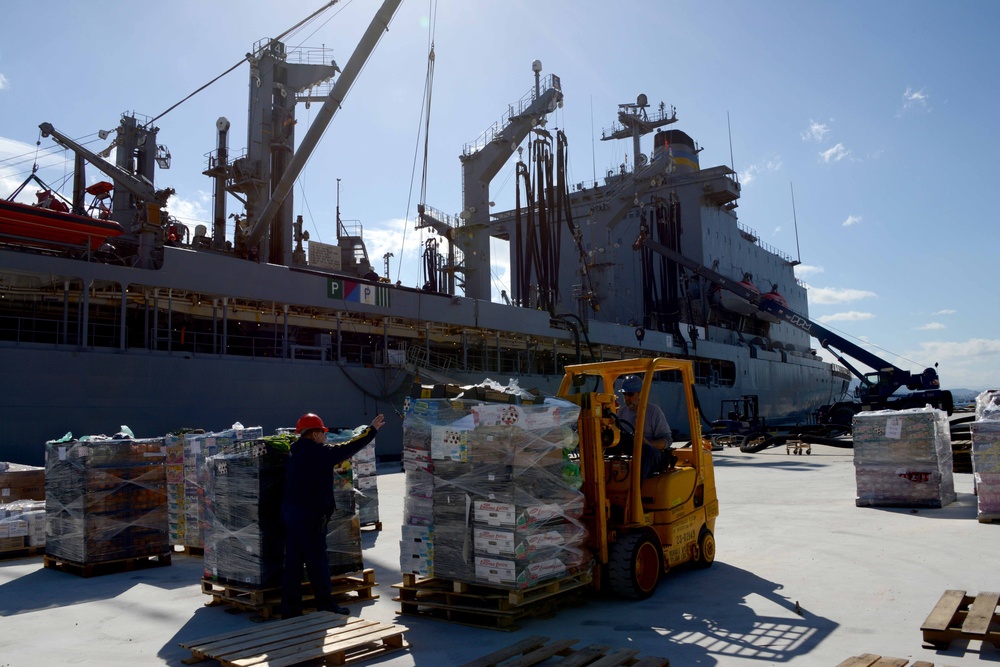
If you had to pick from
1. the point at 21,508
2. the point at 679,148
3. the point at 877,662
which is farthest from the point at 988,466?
the point at 679,148

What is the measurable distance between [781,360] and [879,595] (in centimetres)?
3980

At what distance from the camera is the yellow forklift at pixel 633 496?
5.22 metres

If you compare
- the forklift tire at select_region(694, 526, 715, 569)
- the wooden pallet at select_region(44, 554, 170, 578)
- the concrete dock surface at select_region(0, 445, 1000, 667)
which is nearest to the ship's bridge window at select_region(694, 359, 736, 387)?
the concrete dock surface at select_region(0, 445, 1000, 667)

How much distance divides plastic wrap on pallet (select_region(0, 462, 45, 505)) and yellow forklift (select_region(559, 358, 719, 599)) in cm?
723

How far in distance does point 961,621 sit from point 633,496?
216cm

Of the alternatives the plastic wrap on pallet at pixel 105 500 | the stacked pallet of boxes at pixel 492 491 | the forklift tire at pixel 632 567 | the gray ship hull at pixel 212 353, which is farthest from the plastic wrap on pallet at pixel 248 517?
the gray ship hull at pixel 212 353

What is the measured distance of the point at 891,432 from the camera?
31.1 feet

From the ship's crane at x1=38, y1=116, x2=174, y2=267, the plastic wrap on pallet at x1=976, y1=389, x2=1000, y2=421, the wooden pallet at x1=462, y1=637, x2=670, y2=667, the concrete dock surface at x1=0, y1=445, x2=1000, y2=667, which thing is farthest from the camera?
the ship's crane at x1=38, y1=116, x2=174, y2=267

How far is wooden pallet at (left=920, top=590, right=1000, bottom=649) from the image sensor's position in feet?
12.7

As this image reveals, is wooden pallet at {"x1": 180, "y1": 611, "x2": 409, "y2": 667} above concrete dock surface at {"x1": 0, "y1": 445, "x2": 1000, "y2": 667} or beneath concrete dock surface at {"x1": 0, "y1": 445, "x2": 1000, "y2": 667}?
above

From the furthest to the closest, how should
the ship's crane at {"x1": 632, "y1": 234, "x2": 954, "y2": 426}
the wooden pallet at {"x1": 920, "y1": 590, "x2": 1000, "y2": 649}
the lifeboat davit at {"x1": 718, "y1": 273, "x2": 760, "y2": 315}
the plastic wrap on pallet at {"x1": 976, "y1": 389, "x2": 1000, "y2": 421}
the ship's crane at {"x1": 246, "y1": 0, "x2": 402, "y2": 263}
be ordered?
the lifeboat davit at {"x1": 718, "y1": 273, "x2": 760, "y2": 315} < the ship's crane at {"x1": 632, "y1": 234, "x2": 954, "y2": 426} < the ship's crane at {"x1": 246, "y1": 0, "x2": 402, "y2": 263} < the plastic wrap on pallet at {"x1": 976, "y1": 389, "x2": 1000, "y2": 421} < the wooden pallet at {"x1": 920, "y1": 590, "x2": 1000, "y2": 649}

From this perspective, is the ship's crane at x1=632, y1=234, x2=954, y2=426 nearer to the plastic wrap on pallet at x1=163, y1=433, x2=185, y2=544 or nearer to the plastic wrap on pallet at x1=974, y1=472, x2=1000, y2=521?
the plastic wrap on pallet at x1=974, y1=472, x2=1000, y2=521

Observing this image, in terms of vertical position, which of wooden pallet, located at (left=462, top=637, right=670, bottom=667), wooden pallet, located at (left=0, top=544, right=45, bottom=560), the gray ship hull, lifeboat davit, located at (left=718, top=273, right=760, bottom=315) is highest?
lifeboat davit, located at (left=718, top=273, right=760, bottom=315)

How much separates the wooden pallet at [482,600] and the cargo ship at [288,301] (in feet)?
5.11
